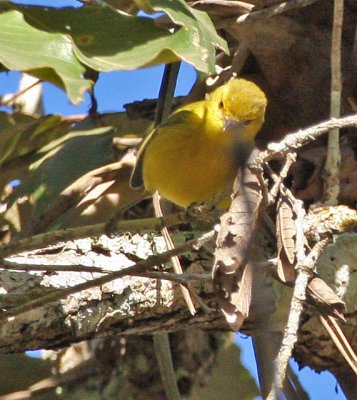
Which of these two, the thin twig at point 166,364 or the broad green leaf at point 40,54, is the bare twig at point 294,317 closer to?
the broad green leaf at point 40,54

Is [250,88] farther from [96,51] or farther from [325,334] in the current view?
[96,51]

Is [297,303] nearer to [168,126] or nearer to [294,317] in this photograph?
[294,317]

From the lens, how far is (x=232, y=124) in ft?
11.3

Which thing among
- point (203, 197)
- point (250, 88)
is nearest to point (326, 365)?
point (203, 197)

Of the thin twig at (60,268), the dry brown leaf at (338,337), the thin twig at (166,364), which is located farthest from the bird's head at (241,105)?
the thin twig at (60,268)

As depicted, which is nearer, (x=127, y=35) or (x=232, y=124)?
(x=127, y=35)

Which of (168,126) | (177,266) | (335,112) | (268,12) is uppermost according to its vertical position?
(268,12)

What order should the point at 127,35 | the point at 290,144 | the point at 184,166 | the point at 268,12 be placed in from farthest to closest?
1. the point at 184,166
2. the point at 268,12
3. the point at 127,35
4. the point at 290,144

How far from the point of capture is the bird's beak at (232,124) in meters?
3.39

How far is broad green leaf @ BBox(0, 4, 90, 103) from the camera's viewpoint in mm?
1771

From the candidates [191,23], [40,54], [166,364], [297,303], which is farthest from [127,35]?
[166,364]

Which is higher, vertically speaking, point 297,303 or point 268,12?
point 297,303

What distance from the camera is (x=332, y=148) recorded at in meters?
2.78

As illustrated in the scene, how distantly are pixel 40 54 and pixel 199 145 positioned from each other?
154 cm
